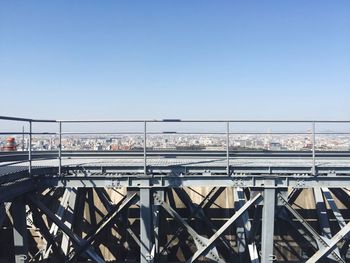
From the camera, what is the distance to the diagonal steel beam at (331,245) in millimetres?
5605

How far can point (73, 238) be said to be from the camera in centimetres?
563

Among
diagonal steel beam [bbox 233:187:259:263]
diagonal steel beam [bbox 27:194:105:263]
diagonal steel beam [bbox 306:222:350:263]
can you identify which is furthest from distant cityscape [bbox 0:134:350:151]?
diagonal steel beam [bbox 306:222:350:263]

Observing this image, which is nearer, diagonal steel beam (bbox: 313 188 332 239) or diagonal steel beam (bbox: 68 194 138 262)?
diagonal steel beam (bbox: 68 194 138 262)

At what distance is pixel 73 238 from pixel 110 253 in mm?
3498

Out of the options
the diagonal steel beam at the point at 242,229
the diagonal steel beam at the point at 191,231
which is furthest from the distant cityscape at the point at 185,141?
the diagonal steel beam at the point at 191,231

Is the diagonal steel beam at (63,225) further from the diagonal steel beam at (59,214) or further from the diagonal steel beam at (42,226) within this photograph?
the diagonal steel beam at (59,214)

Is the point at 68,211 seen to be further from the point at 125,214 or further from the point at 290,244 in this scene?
the point at 290,244

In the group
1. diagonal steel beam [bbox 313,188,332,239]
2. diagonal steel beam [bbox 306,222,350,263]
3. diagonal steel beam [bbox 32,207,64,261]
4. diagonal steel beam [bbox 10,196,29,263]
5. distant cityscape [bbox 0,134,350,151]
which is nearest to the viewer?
diagonal steel beam [bbox 10,196,29,263]

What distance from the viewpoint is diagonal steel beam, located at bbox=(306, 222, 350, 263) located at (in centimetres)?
561

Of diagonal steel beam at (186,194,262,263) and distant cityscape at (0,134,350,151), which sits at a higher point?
distant cityscape at (0,134,350,151)

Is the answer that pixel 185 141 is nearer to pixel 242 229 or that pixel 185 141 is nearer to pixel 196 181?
pixel 196 181

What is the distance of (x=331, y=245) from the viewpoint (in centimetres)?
571

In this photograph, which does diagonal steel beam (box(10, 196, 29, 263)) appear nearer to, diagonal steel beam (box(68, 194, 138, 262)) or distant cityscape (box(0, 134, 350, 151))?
diagonal steel beam (box(68, 194, 138, 262))

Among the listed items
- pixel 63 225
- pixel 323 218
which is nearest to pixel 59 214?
pixel 63 225
